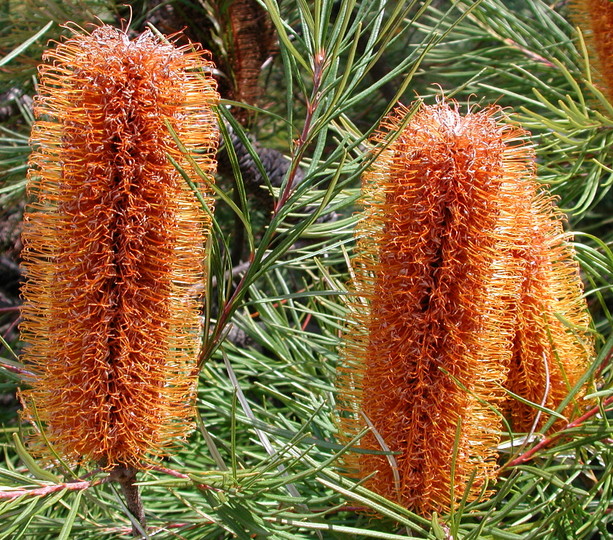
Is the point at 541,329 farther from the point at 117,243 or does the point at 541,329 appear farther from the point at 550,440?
the point at 117,243

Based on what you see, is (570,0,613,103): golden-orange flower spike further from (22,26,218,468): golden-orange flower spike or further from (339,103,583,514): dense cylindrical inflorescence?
(22,26,218,468): golden-orange flower spike

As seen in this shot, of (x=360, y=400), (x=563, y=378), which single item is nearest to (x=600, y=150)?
(x=563, y=378)

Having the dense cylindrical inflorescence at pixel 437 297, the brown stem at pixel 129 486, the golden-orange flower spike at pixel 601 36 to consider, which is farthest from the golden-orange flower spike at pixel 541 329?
the brown stem at pixel 129 486

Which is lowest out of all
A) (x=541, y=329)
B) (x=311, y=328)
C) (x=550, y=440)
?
(x=311, y=328)

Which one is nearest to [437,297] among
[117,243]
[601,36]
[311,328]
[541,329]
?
[541,329]

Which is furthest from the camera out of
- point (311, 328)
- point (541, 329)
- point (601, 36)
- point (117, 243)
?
point (311, 328)

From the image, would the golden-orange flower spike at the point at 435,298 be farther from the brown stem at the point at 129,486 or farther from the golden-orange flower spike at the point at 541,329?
the brown stem at the point at 129,486

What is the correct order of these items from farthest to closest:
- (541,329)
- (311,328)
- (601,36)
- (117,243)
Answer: (311,328) → (601,36) → (541,329) → (117,243)

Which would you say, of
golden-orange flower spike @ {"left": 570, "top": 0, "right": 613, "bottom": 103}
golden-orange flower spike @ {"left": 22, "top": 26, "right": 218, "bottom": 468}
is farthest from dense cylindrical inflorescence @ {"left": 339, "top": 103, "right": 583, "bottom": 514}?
golden-orange flower spike @ {"left": 570, "top": 0, "right": 613, "bottom": 103}

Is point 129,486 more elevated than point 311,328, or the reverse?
point 129,486
